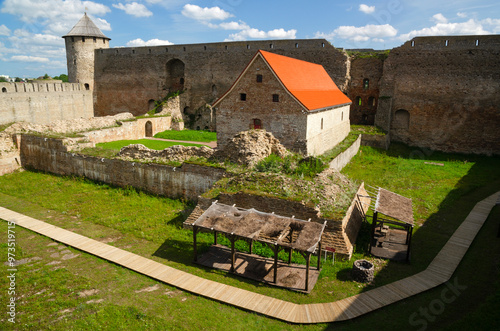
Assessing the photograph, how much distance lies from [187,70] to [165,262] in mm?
25187

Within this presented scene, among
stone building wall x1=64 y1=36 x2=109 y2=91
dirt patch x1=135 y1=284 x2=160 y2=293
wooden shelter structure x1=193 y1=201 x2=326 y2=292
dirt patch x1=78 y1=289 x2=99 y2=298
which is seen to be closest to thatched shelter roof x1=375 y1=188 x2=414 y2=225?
wooden shelter structure x1=193 y1=201 x2=326 y2=292

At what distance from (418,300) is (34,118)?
29.1m

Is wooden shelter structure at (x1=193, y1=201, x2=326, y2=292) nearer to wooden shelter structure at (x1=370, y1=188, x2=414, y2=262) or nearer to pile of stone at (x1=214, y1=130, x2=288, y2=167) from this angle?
wooden shelter structure at (x1=370, y1=188, x2=414, y2=262)

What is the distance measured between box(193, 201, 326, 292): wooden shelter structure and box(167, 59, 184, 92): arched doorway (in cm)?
2587

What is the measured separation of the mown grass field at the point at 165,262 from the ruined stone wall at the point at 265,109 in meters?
4.56

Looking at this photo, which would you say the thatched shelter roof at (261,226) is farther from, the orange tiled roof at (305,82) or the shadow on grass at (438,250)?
the orange tiled roof at (305,82)

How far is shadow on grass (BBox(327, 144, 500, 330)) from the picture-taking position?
7762 mm

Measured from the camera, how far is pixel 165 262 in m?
10.4

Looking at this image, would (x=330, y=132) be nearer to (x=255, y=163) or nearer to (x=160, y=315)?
(x=255, y=163)

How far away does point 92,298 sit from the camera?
8.53 metres

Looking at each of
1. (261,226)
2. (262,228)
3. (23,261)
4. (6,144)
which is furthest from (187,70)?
(262,228)

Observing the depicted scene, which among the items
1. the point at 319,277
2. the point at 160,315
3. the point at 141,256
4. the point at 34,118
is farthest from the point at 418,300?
the point at 34,118

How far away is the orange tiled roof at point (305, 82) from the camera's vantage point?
17.0 meters

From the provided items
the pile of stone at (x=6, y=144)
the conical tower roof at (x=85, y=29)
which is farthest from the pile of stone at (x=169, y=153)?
the conical tower roof at (x=85, y=29)
